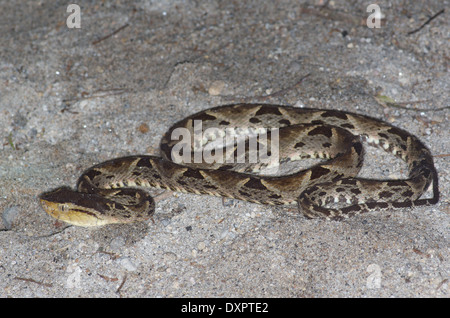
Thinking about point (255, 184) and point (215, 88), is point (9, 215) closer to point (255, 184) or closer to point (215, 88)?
point (255, 184)

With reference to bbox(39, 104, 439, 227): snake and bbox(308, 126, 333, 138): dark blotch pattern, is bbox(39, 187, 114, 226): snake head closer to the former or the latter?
bbox(39, 104, 439, 227): snake

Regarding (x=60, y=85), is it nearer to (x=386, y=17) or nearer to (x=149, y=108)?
(x=149, y=108)

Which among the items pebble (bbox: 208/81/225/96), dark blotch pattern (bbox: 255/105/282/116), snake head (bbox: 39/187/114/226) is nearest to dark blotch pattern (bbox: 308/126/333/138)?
dark blotch pattern (bbox: 255/105/282/116)

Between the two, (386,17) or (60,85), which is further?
(386,17)

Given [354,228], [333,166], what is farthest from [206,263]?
[333,166]

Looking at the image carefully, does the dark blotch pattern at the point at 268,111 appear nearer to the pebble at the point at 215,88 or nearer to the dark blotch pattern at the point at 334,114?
the dark blotch pattern at the point at 334,114
